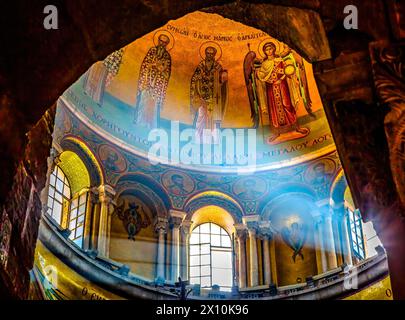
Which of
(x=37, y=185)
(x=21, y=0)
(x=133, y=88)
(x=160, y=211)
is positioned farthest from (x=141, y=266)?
(x=21, y=0)

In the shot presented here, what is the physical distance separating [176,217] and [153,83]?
12.6 ft

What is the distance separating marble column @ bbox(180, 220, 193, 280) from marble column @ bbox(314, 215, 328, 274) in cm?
317

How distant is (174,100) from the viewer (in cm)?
2050

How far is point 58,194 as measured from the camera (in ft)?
57.8

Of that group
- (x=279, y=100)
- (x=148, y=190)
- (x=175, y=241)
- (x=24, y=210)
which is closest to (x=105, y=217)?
(x=148, y=190)

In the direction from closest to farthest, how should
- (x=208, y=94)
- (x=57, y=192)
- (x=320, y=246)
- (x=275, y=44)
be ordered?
(x=57, y=192) < (x=320, y=246) < (x=275, y=44) < (x=208, y=94)

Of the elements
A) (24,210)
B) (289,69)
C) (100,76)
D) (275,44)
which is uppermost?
(275,44)

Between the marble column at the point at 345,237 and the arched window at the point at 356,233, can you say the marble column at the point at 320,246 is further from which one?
the arched window at the point at 356,233

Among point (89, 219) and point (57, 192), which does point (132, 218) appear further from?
point (57, 192)

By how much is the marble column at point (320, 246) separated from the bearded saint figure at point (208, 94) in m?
3.99

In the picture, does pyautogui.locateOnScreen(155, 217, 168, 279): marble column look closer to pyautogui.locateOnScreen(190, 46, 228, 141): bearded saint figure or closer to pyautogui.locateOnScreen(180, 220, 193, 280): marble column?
pyautogui.locateOnScreen(180, 220, 193, 280): marble column

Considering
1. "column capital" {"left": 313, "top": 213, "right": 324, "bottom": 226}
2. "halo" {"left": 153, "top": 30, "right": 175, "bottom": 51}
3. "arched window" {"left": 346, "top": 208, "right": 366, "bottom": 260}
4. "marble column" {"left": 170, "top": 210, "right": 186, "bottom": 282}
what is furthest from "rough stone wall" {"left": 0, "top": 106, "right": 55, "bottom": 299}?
"halo" {"left": 153, "top": 30, "right": 175, "bottom": 51}

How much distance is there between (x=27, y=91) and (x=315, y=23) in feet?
7.70
